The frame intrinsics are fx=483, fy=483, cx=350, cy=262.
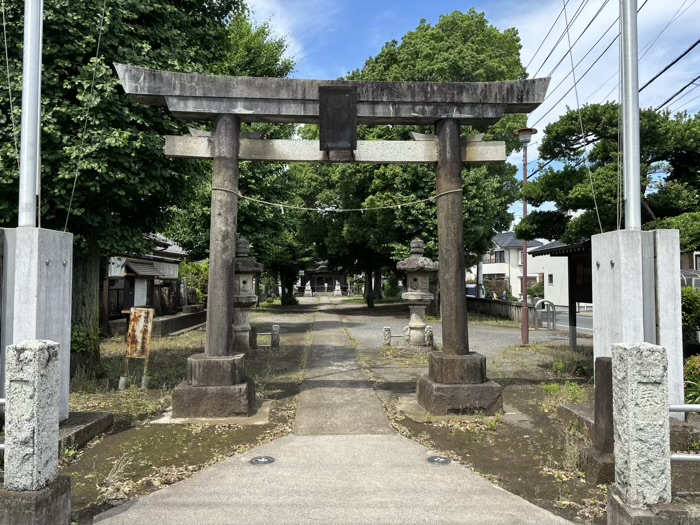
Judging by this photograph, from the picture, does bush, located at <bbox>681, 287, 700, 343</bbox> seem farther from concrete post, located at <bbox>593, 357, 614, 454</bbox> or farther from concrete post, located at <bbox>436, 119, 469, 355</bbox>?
concrete post, located at <bbox>593, 357, 614, 454</bbox>

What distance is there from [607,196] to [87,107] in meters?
8.84

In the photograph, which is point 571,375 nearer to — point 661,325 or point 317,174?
point 661,325

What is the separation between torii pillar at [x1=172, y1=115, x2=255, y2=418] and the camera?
21.3 feet

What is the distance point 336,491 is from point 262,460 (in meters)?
1.08

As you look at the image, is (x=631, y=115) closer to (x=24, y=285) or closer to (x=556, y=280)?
(x=24, y=285)

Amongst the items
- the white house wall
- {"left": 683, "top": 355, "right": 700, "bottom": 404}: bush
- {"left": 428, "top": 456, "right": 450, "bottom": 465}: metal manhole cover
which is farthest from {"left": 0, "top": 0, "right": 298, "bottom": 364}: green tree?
the white house wall

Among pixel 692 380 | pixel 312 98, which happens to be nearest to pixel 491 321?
pixel 692 380

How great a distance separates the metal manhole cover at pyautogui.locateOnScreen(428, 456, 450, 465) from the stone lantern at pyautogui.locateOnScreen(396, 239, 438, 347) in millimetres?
8706

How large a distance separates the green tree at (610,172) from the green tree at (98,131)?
728cm

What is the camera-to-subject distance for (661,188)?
9164 millimetres

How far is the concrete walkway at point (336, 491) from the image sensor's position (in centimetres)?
373

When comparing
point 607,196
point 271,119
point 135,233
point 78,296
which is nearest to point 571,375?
point 607,196

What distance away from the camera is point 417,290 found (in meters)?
14.4

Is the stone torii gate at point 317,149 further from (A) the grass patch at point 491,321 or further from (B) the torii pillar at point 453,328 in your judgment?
(A) the grass patch at point 491,321
